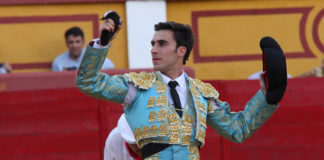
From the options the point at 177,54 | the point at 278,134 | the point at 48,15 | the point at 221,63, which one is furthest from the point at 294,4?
the point at 177,54

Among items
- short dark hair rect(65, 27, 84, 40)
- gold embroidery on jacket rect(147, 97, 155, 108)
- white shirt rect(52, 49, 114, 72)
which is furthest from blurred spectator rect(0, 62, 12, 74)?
gold embroidery on jacket rect(147, 97, 155, 108)

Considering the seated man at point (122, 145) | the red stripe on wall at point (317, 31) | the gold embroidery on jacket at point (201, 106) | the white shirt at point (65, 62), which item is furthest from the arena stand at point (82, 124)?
the gold embroidery on jacket at point (201, 106)

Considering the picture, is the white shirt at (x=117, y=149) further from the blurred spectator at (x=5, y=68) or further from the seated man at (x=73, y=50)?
the blurred spectator at (x=5, y=68)

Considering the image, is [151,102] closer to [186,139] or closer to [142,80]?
[142,80]

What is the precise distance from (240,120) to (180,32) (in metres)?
0.58

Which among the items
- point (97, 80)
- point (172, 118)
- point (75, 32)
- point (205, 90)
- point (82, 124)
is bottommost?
point (82, 124)

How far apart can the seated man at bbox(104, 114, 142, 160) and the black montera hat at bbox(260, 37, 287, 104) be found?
97cm

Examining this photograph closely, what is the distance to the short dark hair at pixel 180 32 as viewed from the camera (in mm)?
3861

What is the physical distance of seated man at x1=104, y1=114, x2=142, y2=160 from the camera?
14.2ft

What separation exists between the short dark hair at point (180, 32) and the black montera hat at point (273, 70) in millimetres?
425

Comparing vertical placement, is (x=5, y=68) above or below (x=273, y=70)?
below

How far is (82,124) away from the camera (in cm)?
642

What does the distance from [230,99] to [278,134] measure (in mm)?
561

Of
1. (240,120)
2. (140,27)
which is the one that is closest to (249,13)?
(140,27)
